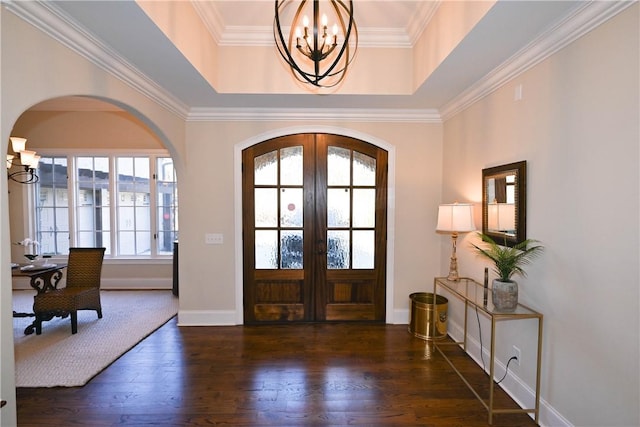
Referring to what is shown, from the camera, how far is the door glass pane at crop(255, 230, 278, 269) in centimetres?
393

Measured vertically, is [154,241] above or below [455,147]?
below

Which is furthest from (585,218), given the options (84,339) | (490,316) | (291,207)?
(84,339)

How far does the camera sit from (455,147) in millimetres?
3529

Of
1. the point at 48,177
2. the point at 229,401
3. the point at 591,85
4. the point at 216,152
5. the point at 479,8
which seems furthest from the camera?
the point at 48,177

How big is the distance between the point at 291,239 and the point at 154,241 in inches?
126

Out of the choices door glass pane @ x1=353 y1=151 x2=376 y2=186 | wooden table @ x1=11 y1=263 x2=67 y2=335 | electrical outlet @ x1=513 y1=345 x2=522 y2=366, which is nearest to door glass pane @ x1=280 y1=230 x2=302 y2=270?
door glass pane @ x1=353 y1=151 x2=376 y2=186

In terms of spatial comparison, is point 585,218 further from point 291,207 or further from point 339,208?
point 291,207

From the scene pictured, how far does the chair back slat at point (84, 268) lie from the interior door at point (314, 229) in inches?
80.0

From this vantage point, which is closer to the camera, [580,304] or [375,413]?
[580,304]

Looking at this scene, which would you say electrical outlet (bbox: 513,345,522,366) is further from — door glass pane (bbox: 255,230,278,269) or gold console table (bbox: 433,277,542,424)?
door glass pane (bbox: 255,230,278,269)

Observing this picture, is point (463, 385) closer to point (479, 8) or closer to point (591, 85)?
point (591, 85)

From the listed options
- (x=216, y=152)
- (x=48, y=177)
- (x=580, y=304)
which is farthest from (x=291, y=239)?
(x=48, y=177)

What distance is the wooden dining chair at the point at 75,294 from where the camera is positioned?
140 inches

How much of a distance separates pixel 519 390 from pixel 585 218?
1.48m
